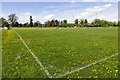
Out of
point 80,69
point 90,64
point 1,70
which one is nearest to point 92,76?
point 80,69

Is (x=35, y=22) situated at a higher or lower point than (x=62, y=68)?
higher

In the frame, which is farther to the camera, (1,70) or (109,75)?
(1,70)

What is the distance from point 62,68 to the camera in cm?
556

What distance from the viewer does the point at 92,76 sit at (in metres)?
4.78

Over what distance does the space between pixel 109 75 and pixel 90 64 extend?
136 centimetres

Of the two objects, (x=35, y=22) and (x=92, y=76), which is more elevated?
(x=35, y=22)

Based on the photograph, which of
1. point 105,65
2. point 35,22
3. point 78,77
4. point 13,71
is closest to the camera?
point 78,77

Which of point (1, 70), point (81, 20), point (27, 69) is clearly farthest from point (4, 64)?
point (81, 20)

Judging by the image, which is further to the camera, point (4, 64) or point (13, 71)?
point (4, 64)

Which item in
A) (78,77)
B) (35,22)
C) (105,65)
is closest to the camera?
(78,77)

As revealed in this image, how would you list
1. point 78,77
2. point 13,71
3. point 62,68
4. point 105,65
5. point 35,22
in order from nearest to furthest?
point 78,77, point 13,71, point 62,68, point 105,65, point 35,22

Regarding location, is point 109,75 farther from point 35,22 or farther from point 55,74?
point 35,22

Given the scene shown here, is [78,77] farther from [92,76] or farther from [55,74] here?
[55,74]

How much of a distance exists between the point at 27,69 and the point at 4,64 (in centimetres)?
162
